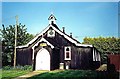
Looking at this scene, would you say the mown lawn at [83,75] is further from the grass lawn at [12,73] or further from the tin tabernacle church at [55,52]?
the grass lawn at [12,73]

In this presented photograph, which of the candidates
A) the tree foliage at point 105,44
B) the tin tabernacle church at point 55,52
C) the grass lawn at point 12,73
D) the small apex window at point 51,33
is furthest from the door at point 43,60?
the tree foliage at point 105,44

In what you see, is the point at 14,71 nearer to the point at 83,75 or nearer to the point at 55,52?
the point at 55,52

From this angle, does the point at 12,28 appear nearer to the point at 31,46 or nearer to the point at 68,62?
the point at 31,46

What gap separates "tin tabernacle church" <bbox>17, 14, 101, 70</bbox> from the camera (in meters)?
13.7

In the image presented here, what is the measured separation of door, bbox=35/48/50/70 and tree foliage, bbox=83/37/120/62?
8.85ft

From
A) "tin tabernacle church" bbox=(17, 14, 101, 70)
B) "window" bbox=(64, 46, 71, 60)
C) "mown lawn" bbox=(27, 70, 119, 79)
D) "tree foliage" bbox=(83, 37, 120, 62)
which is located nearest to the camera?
"mown lawn" bbox=(27, 70, 119, 79)

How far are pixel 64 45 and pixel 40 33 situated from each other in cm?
175

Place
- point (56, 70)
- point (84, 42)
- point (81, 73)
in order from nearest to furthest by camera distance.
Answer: point (81, 73)
point (56, 70)
point (84, 42)

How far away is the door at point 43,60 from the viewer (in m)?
13.8

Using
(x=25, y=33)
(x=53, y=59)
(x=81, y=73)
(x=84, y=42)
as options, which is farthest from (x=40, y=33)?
(x=81, y=73)

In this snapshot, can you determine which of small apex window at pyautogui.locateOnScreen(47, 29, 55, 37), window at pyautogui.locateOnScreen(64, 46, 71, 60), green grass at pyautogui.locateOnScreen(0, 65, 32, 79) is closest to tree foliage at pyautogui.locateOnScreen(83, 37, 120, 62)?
window at pyautogui.locateOnScreen(64, 46, 71, 60)

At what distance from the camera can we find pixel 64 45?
1421 cm

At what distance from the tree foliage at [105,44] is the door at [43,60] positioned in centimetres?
270

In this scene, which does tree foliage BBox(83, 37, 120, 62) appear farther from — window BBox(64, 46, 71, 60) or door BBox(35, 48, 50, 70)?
door BBox(35, 48, 50, 70)
